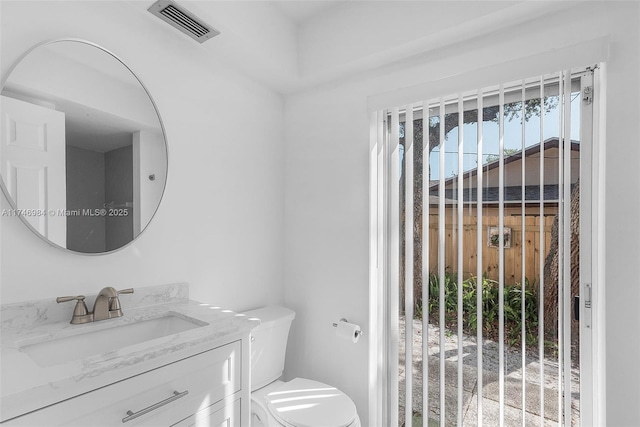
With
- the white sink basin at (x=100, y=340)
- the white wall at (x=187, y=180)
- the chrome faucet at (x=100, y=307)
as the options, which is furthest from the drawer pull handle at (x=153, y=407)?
the white wall at (x=187, y=180)

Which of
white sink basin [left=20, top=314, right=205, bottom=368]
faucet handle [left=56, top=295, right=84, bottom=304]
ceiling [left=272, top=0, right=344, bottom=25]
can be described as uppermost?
ceiling [left=272, top=0, right=344, bottom=25]

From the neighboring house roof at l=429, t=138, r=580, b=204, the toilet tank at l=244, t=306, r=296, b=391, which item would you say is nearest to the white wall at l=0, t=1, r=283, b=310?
the toilet tank at l=244, t=306, r=296, b=391

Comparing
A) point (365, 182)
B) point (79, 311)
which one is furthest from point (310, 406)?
point (365, 182)

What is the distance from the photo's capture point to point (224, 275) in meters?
1.92

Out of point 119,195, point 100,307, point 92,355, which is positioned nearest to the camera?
point 92,355

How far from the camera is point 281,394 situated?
5.70 ft

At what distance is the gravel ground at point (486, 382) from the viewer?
1448 mm

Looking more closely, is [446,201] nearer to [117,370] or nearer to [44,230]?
[117,370]

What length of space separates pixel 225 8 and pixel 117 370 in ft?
5.02

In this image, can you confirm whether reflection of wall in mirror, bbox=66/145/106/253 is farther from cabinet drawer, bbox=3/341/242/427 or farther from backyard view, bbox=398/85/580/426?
backyard view, bbox=398/85/580/426

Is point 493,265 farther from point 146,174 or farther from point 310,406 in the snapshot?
point 146,174

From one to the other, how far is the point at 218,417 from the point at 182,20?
1.62m

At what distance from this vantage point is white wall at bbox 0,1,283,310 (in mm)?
1252

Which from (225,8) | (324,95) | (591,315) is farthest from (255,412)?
(225,8)
